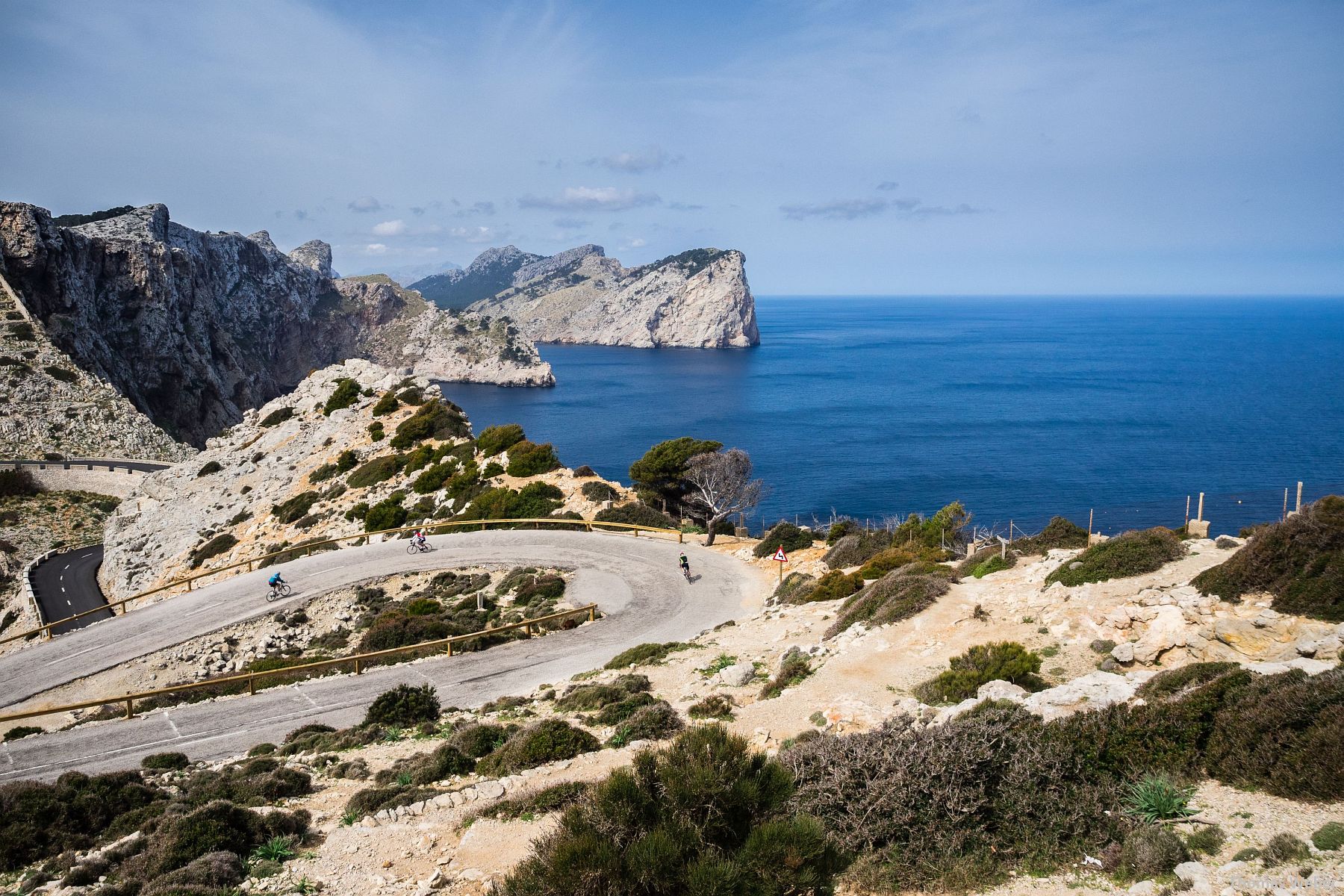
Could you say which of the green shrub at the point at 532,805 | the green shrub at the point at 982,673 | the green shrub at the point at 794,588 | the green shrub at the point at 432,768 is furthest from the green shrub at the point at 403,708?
the green shrub at the point at 794,588

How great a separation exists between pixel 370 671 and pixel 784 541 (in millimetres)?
16919

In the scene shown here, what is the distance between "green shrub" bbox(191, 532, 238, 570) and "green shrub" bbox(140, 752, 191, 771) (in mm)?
28587

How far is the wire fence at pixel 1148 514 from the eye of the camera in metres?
56.3

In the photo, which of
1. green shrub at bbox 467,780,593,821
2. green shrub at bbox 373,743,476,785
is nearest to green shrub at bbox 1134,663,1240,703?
green shrub at bbox 467,780,593,821

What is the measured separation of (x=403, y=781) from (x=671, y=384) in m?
137

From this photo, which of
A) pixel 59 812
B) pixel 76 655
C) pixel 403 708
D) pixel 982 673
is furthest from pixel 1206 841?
pixel 76 655

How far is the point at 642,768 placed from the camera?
6051 mm

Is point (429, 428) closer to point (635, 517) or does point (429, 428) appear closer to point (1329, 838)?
point (635, 517)

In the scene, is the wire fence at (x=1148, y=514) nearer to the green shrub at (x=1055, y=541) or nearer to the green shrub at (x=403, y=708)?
the green shrub at (x=1055, y=541)

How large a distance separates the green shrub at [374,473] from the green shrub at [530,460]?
24.5 feet

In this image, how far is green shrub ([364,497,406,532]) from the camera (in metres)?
38.1

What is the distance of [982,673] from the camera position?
1290cm

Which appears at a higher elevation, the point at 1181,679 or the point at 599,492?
the point at 1181,679

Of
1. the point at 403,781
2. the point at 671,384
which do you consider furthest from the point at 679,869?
the point at 671,384
